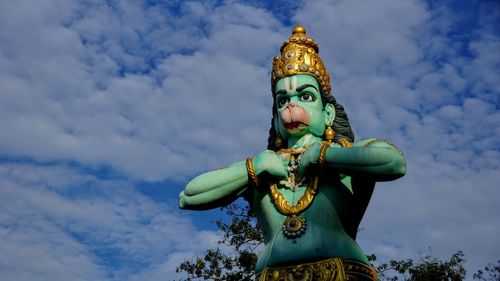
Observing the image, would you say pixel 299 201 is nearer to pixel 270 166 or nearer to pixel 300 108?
pixel 270 166

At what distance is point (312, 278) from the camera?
5.10 meters

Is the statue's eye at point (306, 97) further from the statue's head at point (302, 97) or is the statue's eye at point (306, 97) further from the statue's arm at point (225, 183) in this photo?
the statue's arm at point (225, 183)

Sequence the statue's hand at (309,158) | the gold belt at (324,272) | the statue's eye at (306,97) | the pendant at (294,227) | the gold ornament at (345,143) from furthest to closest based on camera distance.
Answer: the statue's eye at (306,97) < the gold ornament at (345,143) < the statue's hand at (309,158) < the pendant at (294,227) < the gold belt at (324,272)

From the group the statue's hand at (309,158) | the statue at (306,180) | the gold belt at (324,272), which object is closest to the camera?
the gold belt at (324,272)

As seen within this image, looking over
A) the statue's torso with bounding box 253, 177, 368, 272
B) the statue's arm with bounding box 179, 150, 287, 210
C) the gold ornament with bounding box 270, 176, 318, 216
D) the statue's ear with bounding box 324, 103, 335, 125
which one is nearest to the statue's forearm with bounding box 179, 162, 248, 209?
the statue's arm with bounding box 179, 150, 287, 210

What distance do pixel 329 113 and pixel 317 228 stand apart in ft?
4.64

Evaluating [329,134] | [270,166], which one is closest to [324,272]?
[270,166]

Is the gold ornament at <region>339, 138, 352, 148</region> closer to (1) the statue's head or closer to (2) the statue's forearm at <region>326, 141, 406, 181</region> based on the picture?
(1) the statue's head

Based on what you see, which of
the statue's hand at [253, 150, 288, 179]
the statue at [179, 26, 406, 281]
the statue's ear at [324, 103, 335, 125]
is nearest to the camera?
the statue at [179, 26, 406, 281]

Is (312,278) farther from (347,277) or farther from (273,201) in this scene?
(273,201)

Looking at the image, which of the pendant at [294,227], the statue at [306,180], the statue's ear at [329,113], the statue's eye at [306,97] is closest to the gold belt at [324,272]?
the statue at [306,180]

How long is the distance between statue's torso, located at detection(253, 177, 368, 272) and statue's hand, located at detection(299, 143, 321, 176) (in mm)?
191

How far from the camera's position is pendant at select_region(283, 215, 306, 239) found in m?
5.33

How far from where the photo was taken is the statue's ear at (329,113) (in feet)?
20.6
